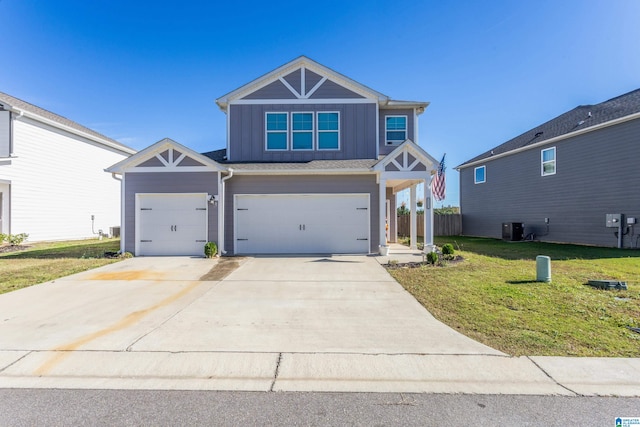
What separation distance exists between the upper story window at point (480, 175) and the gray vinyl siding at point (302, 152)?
38.4ft

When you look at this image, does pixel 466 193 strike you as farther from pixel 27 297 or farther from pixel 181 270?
pixel 27 297

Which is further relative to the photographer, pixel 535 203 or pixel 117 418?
pixel 535 203

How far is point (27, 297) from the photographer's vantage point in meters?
6.05

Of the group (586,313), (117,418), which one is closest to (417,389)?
(117,418)

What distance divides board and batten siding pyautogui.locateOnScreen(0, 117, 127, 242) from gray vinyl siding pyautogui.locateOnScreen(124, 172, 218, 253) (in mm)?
8100

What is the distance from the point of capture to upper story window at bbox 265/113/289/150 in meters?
12.8

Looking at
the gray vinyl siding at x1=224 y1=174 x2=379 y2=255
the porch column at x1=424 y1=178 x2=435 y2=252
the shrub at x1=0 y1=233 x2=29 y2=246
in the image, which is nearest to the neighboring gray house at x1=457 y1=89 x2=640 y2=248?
the porch column at x1=424 y1=178 x2=435 y2=252

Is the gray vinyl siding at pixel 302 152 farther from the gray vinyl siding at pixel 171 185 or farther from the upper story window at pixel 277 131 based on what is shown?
the gray vinyl siding at pixel 171 185

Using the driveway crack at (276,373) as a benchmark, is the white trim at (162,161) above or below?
above

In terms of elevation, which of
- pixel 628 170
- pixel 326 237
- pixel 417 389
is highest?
pixel 628 170

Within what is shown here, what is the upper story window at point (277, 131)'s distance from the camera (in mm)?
12789

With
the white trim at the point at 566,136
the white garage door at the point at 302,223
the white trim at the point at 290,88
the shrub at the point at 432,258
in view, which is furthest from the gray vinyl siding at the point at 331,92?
the white trim at the point at 566,136

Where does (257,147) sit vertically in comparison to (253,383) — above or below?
above

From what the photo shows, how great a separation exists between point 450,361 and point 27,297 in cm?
746
